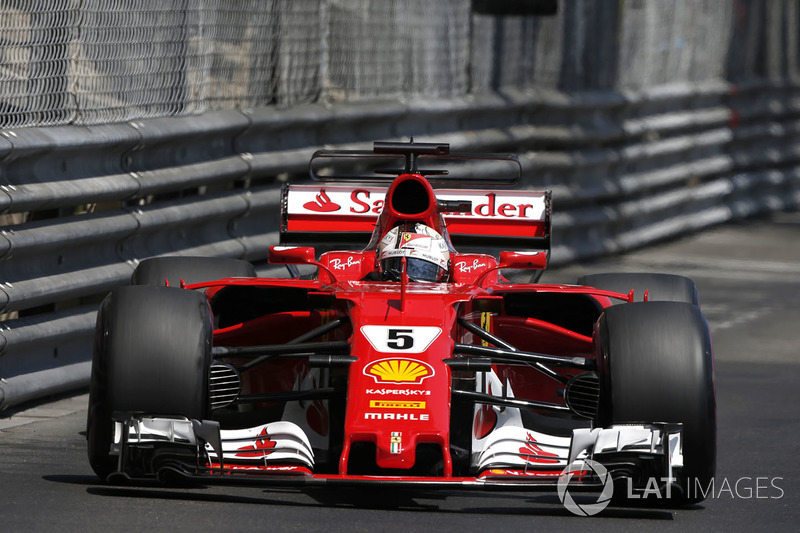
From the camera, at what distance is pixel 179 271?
23.7ft

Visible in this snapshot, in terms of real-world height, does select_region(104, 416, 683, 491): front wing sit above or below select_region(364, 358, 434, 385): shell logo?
below

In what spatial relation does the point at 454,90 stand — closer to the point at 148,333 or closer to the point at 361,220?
the point at 361,220

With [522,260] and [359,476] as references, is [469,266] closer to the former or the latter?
[522,260]

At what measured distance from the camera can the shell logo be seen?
5.60 m

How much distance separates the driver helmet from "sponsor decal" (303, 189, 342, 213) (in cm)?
119

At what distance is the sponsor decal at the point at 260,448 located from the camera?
5.79 meters

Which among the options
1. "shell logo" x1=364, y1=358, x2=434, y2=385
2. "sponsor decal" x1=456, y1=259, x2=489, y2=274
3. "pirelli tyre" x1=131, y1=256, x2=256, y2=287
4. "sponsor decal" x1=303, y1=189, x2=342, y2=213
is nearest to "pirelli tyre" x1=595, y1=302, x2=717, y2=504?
"shell logo" x1=364, y1=358, x2=434, y2=385

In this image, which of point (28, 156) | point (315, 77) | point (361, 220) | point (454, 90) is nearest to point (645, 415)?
point (361, 220)

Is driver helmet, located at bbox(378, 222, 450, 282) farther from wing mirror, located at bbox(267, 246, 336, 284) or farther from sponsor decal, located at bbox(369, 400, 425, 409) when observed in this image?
sponsor decal, located at bbox(369, 400, 425, 409)

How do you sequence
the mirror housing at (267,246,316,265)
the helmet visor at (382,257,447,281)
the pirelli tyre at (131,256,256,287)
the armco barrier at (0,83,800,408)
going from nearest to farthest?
the helmet visor at (382,257,447,281) < the mirror housing at (267,246,316,265) < the pirelli tyre at (131,256,256,287) < the armco barrier at (0,83,800,408)

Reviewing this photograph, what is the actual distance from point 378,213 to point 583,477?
113 inches

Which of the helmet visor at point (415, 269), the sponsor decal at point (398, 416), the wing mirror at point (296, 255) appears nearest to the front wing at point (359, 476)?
the sponsor decal at point (398, 416)

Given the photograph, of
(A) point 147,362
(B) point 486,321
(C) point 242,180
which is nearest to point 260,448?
(A) point 147,362

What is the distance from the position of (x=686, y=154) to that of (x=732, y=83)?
246 centimetres
